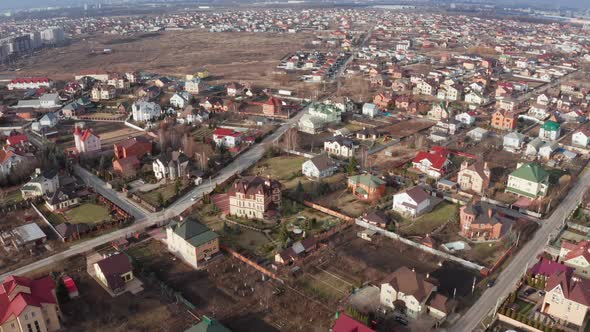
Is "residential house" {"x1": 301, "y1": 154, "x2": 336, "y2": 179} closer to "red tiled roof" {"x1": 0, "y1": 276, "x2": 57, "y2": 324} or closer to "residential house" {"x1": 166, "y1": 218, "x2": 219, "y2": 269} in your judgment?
"residential house" {"x1": 166, "y1": 218, "x2": 219, "y2": 269}

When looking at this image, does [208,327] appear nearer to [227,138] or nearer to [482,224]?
[482,224]

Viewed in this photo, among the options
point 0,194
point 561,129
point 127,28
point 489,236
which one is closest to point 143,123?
point 0,194

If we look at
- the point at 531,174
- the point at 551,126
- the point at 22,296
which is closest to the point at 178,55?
the point at 551,126

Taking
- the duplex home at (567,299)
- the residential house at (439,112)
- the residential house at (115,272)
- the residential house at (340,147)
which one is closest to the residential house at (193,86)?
the residential house at (340,147)

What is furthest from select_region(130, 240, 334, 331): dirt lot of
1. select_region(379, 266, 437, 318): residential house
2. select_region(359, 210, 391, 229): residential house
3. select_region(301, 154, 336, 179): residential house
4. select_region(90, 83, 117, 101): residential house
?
select_region(90, 83, 117, 101): residential house

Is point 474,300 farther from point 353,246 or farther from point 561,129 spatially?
point 561,129

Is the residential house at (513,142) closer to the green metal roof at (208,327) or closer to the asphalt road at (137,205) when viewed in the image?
the asphalt road at (137,205)
